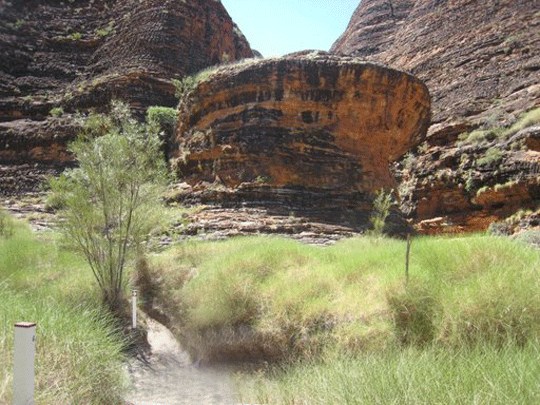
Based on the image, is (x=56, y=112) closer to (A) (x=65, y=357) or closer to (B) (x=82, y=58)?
(B) (x=82, y=58)

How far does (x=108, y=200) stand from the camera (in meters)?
7.38

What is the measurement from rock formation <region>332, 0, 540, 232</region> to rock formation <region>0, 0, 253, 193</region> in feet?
40.3

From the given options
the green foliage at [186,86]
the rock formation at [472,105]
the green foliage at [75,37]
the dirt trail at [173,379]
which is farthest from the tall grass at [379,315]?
the green foliage at [75,37]

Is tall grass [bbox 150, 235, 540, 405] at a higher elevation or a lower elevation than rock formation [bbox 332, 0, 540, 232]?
lower

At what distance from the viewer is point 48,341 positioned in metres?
3.70

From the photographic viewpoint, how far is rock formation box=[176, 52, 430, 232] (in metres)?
10.5

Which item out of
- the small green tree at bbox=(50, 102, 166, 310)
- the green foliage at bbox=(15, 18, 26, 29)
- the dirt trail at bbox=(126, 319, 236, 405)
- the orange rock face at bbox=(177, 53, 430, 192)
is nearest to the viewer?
the dirt trail at bbox=(126, 319, 236, 405)

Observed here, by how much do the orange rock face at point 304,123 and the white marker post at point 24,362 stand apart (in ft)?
27.5

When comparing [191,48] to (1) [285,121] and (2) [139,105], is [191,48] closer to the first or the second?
(2) [139,105]

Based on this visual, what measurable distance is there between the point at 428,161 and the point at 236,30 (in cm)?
1431

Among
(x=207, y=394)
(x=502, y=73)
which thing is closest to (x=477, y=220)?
(x=502, y=73)

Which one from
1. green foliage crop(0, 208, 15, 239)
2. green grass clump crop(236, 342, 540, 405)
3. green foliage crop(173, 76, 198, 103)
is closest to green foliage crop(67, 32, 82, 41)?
green foliage crop(173, 76, 198, 103)

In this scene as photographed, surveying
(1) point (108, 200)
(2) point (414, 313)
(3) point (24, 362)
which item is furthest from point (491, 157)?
(3) point (24, 362)

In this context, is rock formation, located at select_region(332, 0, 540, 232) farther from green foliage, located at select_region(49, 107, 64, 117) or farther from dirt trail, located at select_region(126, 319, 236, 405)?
green foliage, located at select_region(49, 107, 64, 117)
